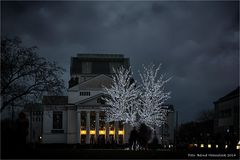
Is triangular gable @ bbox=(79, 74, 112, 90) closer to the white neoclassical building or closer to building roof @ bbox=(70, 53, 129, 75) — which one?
the white neoclassical building

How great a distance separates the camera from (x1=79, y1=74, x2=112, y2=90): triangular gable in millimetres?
95062

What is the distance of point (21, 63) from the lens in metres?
41.1

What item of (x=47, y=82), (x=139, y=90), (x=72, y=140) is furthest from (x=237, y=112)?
(x=47, y=82)

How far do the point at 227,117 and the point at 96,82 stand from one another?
29.1 metres

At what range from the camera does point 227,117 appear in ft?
304

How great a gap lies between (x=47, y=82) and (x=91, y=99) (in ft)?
160

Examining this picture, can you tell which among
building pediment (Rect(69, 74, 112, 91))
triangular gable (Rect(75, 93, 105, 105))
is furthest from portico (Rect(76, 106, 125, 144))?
building pediment (Rect(69, 74, 112, 91))

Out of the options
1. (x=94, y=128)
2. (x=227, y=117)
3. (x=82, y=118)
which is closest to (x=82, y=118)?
(x=82, y=118)

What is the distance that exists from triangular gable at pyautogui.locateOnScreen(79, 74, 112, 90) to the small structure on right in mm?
25764

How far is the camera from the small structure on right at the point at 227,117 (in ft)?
276

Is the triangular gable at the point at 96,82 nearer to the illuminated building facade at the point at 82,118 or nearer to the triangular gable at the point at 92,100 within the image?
the illuminated building facade at the point at 82,118

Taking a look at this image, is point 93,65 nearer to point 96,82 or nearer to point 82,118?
point 96,82

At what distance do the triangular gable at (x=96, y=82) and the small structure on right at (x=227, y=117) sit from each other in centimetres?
2576

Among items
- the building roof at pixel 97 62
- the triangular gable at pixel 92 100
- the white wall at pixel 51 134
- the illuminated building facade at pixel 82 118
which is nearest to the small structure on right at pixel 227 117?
the illuminated building facade at pixel 82 118
